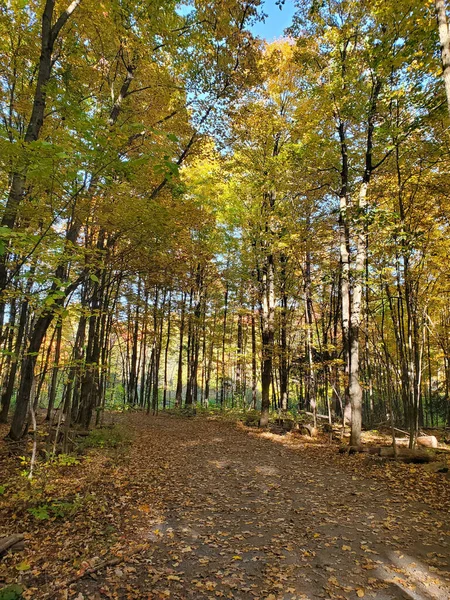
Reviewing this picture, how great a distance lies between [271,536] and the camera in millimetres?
4398

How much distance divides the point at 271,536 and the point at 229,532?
1.96ft

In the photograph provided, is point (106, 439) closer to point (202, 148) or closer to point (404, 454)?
point (404, 454)

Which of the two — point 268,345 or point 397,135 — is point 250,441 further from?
point 397,135

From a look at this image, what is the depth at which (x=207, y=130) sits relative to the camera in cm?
975

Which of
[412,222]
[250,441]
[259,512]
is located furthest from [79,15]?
[250,441]

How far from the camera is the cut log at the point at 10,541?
3541 millimetres

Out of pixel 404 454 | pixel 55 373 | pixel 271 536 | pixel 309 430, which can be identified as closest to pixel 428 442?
pixel 404 454

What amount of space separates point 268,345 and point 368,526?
27.8ft

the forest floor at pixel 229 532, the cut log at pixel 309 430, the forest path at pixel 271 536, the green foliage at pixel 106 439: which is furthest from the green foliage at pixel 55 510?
the cut log at pixel 309 430

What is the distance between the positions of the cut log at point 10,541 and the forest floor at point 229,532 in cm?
14

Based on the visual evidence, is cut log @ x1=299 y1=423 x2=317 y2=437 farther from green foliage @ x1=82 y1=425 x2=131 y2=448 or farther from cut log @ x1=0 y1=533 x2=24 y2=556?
cut log @ x1=0 y1=533 x2=24 y2=556

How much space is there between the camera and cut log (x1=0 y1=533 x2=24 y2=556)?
354 centimetres

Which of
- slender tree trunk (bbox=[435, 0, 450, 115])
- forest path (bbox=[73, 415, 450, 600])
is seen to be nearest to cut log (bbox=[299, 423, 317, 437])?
forest path (bbox=[73, 415, 450, 600])

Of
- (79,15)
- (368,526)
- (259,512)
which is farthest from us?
(79,15)
